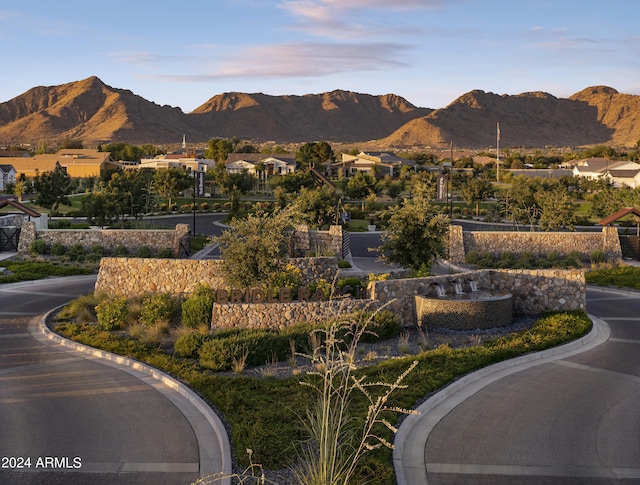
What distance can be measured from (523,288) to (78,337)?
1424 cm

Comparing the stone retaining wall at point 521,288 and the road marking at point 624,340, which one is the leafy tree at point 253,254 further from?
the road marking at point 624,340

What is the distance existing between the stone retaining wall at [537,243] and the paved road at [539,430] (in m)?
17.7

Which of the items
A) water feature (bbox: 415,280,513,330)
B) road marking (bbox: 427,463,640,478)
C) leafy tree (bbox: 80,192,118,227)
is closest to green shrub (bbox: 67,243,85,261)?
leafy tree (bbox: 80,192,118,227)

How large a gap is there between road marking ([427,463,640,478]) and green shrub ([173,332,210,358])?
814 cm

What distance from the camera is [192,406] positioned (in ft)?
46.5

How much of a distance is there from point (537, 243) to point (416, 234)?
11891mm

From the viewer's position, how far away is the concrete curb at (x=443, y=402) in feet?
37.1

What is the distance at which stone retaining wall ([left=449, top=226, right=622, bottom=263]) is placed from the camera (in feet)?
115

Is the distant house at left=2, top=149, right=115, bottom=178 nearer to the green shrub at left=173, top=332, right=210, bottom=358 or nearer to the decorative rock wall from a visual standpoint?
the decorative rock wall

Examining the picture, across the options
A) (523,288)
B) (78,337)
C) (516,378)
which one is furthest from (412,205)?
(78,337)

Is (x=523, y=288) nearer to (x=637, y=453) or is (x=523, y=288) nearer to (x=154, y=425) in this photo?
(x=637, y=453)

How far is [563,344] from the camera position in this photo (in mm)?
19031

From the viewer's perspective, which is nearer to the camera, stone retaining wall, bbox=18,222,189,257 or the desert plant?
the desert plant

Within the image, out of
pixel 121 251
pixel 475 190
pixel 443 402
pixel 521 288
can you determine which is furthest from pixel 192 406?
pixel 475 190
